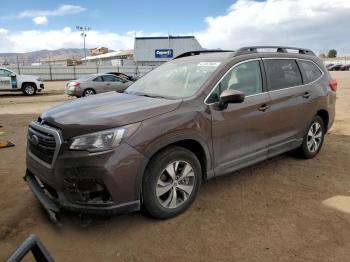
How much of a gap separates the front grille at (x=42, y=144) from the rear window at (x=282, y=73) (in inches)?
113

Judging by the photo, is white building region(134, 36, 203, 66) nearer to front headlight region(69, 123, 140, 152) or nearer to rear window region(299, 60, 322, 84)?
rear window region(299, 60, 322, 84)

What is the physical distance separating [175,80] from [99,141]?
1.63m

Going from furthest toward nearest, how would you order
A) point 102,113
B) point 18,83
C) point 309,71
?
point 18,83 → point 309,71 → point 102,113

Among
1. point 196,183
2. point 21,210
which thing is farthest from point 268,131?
point 21,210

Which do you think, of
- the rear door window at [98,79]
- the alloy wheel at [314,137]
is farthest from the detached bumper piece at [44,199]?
the rear door window at [98,79]

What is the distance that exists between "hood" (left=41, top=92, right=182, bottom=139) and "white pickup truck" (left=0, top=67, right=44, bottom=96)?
704 inches

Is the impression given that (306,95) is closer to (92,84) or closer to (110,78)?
(92,84)

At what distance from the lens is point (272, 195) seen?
14.7ft

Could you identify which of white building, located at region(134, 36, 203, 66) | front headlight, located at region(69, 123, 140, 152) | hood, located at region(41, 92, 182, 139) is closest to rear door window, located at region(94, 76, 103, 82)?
hood, located at region(41, 92, 182, 139)

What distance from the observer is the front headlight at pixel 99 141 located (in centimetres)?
335

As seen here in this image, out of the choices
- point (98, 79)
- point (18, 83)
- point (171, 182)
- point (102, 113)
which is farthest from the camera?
point (18, 83)

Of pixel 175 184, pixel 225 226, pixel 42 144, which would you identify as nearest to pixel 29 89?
pixel 42 144

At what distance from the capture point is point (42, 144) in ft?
12.0

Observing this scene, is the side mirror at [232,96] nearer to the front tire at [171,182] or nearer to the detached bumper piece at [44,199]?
the front tire at [171,182]
